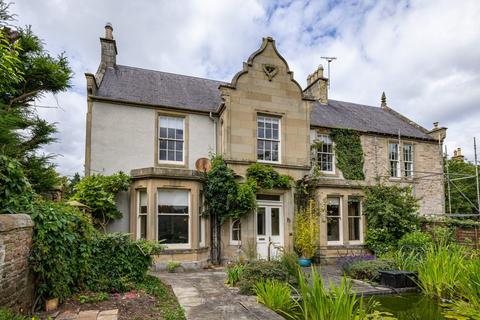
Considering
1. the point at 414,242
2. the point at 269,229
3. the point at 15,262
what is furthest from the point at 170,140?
the point at 414,242

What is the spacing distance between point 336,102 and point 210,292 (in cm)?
1525

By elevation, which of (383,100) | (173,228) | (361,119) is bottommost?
(173,228)

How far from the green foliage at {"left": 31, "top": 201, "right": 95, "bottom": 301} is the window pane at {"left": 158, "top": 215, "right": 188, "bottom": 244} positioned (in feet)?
15.5

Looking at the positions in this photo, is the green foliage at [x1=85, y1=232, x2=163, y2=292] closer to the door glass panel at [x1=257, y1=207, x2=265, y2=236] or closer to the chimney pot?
the door glass panel at [x1=257, y1=207, x2=265, y2=236]

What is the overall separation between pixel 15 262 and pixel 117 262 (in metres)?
2.73

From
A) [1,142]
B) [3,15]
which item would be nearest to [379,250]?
[1,142]

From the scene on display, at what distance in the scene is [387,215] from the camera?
1248 cm

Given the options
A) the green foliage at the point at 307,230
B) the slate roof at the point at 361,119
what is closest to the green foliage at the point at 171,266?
the green foliage at the point at 307,230

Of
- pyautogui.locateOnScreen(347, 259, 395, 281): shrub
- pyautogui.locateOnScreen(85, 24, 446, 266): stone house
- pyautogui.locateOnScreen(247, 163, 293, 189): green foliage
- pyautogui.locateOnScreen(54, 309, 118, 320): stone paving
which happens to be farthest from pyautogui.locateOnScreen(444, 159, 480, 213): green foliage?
pyautogui.locateOnScreen(54, 309, 118, 320): stone paving

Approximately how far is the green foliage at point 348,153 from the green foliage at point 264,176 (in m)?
4.45

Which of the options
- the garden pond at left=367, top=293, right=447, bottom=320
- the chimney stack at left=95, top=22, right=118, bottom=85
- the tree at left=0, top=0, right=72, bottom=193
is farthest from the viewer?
the chimney stack at left=95, top=22, right=118, bottom=85

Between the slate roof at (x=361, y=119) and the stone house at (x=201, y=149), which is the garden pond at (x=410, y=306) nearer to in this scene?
the stone house at (x=201, y=149)

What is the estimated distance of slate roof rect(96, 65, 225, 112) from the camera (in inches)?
507

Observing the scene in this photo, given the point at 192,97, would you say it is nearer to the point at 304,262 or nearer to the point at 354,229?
the point at 304,262
